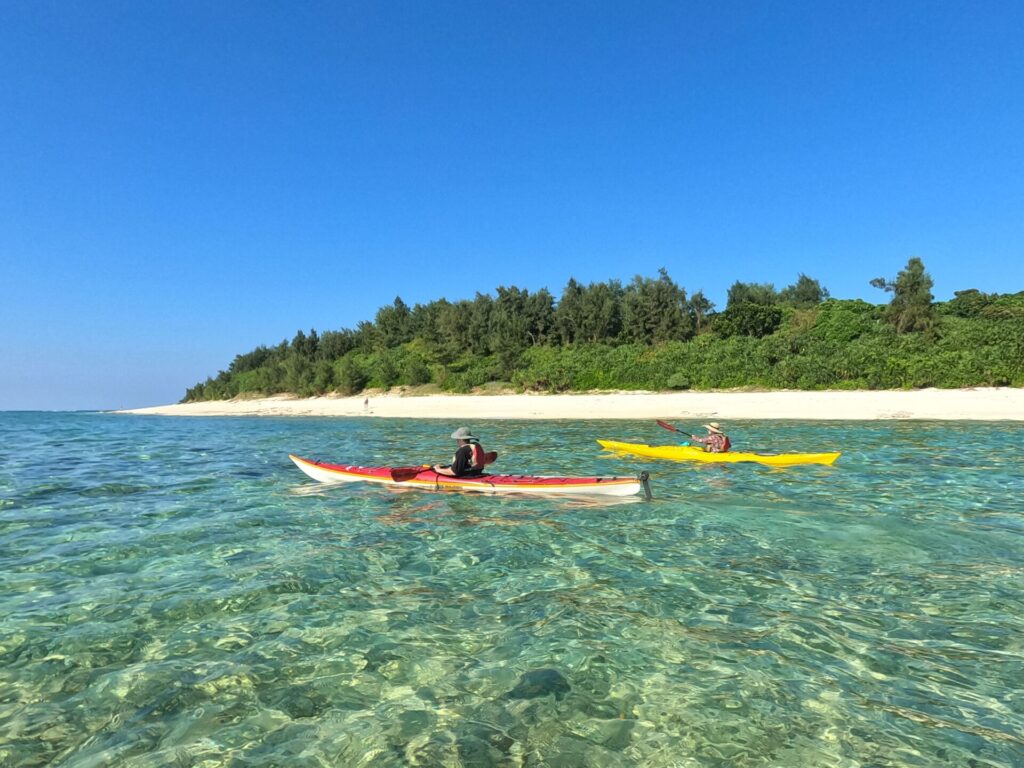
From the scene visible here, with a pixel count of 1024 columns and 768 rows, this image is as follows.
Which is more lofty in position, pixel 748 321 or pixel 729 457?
pixel 748 321

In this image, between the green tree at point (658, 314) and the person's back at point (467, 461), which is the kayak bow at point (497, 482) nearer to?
the person's back at point (467, 461)

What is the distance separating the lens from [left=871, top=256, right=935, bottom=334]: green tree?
2092 inches

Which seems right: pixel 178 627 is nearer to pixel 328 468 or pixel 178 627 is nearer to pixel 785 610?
pixel 785 610

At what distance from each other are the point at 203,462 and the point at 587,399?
30.6 m

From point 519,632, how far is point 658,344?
60.1 meters

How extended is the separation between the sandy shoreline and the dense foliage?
3.74 metres

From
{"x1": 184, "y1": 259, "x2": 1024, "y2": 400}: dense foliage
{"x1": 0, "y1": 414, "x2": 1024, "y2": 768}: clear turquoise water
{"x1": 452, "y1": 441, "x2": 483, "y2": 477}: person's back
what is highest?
A: {"x1": 184, "y1": 259, "x2": 1024, "y2": 400}: dense foliage

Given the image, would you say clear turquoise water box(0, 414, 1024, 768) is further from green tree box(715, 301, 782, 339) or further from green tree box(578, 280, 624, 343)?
green tree box(578, 280, 624, 343)

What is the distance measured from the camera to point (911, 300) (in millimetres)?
54438

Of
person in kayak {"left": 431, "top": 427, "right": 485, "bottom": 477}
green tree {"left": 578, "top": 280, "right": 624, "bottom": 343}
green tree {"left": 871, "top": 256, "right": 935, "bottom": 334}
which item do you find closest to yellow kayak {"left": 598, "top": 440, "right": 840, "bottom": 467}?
person in kayak {"left": 431, "top": 427, "right": 485, "bottom": 477}

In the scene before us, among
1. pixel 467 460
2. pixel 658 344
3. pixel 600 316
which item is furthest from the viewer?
pixel 600 316

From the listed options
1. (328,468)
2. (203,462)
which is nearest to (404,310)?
(203,462)

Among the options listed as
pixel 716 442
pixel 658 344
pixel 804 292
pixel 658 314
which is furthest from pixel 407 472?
pixel 804 292

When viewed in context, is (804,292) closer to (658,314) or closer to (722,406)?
(658,314)
